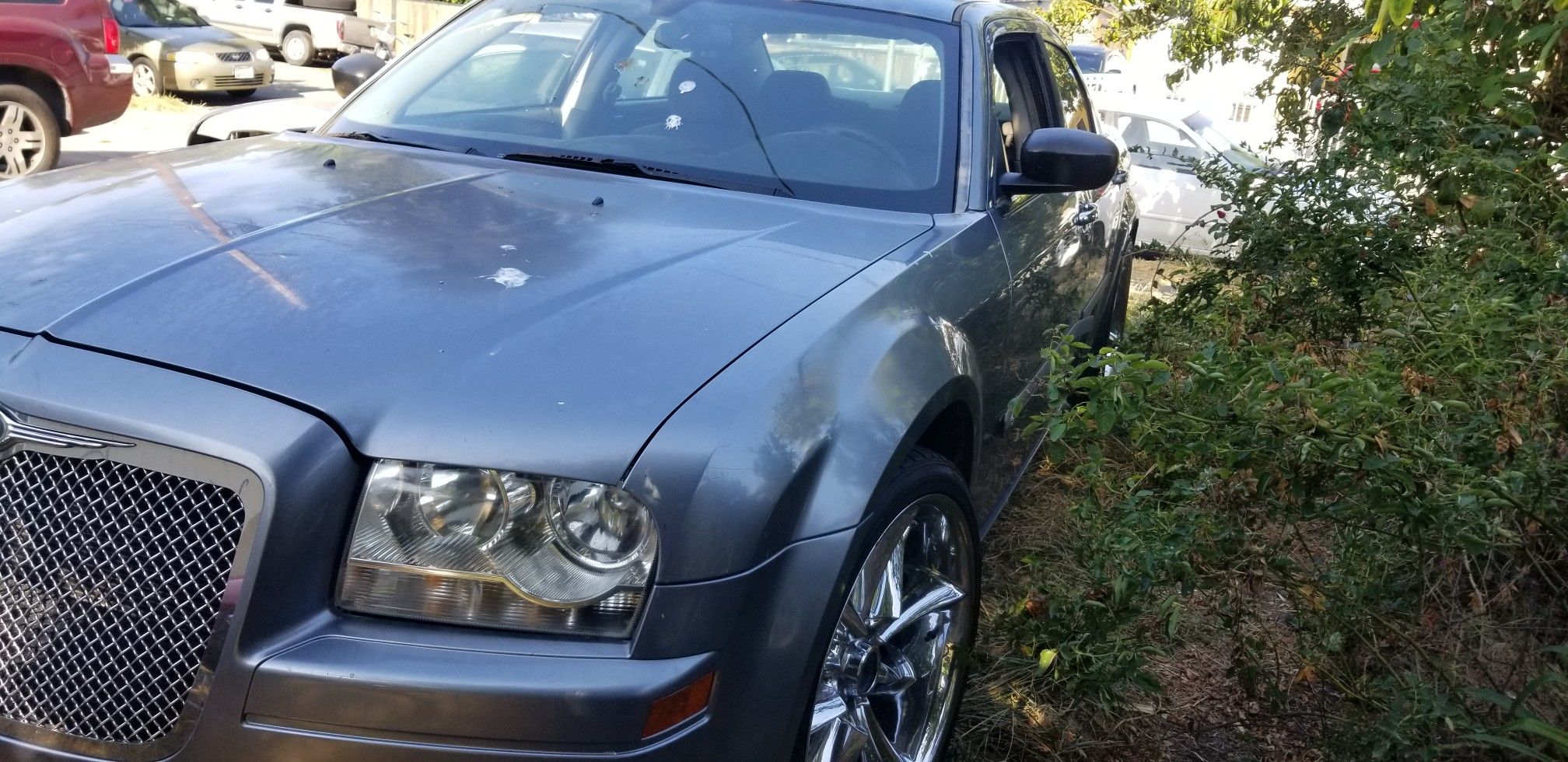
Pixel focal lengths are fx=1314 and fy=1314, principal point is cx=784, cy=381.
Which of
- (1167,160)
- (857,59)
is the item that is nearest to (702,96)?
(857,59)

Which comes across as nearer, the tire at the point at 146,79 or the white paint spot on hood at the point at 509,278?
the white paint spot on hood at the point at 509,278

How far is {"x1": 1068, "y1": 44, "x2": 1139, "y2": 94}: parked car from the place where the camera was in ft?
43.6

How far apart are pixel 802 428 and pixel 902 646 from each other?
75 centimetres

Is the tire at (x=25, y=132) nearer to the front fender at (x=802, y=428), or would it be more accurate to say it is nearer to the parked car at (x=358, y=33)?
the front fender at (x=802, y=428)

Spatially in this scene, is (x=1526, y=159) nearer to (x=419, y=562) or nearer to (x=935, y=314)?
(x=935, y=314)

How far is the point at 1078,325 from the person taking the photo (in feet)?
14.3

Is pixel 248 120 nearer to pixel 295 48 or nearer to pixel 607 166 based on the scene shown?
pixel 607 166

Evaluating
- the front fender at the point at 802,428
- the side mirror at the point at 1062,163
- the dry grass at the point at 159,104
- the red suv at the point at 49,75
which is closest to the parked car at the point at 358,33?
the dry grass at the point at 159,104

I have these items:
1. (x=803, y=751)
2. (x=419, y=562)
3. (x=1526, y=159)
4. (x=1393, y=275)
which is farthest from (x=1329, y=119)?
(x=419, y=562)

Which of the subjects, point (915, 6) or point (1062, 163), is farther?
point (915, 6)

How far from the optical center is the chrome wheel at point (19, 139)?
8969mm

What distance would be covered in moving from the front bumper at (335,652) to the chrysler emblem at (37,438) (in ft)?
A: 0.06

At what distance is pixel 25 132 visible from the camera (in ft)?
29.8

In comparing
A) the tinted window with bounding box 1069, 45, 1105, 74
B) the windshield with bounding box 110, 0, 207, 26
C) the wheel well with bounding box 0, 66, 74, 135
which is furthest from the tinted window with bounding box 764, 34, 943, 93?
the tinted window with bounding box 1069, 45, 1105, 74
